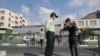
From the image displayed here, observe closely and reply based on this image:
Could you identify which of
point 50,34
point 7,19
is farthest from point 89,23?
point 50,34

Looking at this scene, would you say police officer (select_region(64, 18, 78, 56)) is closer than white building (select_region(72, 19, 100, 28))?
Yes

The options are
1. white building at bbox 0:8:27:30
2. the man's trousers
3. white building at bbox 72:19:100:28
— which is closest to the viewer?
the man's trousers

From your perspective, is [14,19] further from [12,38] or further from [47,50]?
[47,50]

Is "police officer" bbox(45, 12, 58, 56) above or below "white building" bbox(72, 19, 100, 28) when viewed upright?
below

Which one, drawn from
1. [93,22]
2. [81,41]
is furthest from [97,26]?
[81,41]

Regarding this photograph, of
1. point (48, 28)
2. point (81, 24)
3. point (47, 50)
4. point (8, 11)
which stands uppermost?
point (8, 11)

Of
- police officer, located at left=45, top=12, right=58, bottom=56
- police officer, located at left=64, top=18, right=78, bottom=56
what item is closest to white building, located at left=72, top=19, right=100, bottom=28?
police officer, located at left=64, top=18, right=78, bottom=56

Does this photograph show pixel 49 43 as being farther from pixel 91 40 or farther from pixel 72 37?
pixel 91 40

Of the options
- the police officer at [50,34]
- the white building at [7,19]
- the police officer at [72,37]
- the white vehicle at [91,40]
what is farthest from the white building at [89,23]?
the police officer at [50,34]

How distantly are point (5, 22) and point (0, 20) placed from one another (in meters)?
2.63

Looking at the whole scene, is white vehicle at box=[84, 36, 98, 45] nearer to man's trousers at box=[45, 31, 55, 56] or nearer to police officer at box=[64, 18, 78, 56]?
police officer at box=[64, 18, 78, 56]

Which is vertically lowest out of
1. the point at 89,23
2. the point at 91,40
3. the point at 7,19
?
the point at 91,40

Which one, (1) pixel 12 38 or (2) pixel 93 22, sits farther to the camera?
(2) pixel 93 22

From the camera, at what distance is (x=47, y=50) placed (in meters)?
8.68
